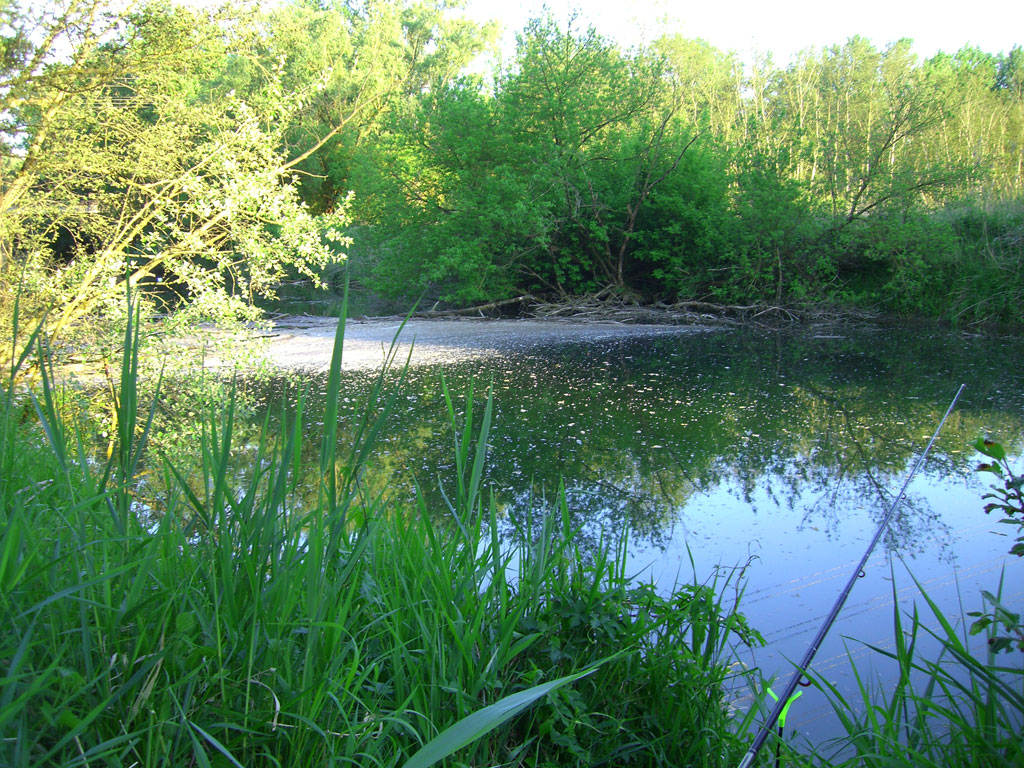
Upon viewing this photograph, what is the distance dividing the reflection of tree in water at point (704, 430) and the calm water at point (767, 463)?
0.06 ft

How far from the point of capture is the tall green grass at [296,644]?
1.11 meters

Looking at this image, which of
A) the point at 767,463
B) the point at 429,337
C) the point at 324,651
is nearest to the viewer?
the point at 324,651

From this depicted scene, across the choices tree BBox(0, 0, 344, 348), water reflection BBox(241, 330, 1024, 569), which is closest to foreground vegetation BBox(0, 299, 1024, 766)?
water reflection BBox(241, 330, 1024, 569)

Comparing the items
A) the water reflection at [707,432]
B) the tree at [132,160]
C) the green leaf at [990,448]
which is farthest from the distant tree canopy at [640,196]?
the green leaf at [990,448]

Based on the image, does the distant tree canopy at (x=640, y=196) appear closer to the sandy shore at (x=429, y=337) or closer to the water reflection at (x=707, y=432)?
the sandy shore at (x=429, y=337)

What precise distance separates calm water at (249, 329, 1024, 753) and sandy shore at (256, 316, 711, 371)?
34.9 inches

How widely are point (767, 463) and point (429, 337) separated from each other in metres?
6.46

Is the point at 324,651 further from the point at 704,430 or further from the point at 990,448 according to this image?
the point at 704,430

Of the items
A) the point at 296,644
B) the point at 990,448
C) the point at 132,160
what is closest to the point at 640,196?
the point at 132,160

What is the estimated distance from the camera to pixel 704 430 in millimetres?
5359

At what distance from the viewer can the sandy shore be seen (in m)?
8.44

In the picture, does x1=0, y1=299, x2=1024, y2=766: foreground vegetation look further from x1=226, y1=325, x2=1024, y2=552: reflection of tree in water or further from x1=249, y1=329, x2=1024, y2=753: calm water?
x1=226, y1=325, x2=1024, y2=552: reflection of tree in water

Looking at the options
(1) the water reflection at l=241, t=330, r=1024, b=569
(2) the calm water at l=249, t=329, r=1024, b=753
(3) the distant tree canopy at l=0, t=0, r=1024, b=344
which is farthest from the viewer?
(3) the distant tree canopy at l=0, t=0, r=1024, b=344

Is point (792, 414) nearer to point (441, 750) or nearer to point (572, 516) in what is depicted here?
point (572, 516)
